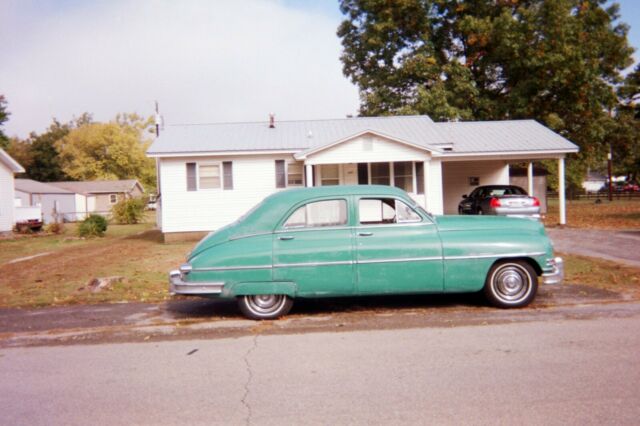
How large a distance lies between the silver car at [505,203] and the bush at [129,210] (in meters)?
25.0

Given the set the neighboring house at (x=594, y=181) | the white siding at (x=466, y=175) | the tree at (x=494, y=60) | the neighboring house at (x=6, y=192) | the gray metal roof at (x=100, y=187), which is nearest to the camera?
the white siding at (x=466, y=175)

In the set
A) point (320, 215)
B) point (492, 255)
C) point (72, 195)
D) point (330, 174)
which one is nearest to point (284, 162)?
point (330, 174)

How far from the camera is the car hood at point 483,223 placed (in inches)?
291

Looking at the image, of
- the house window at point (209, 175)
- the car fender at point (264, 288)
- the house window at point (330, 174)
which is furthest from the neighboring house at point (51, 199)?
the car fender at point (264, 288)

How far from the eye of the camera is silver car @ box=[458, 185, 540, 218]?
19.8m

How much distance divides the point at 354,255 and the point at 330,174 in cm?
1468

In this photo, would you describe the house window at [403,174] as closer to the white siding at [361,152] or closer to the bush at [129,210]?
the white siding at [361,152]

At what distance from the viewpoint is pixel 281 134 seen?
73.5ft

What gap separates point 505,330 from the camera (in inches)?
252

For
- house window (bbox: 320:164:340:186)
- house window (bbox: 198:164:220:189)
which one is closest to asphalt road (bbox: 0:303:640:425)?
house window (bbox: 198:164:220:189)

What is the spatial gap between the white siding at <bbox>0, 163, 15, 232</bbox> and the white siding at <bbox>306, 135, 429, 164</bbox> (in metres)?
17.6

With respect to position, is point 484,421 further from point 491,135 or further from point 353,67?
point 353,67

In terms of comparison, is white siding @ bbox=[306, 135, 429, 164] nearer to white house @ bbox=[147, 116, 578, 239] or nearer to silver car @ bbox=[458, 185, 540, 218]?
white house @ bbox=[147, 116, 578, 239]

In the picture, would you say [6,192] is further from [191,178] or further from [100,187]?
[100,187]
